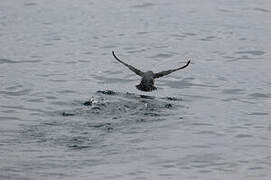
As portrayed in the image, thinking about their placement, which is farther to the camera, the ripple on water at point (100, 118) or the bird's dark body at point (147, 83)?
the bird's dark body at point (147, 83)

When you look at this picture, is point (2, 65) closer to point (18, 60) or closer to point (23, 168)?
point (18, 60)

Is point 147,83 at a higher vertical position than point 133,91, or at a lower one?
higher

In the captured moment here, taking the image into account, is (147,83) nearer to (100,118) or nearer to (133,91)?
(100,118)

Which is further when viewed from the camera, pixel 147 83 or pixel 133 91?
pixel 133 91

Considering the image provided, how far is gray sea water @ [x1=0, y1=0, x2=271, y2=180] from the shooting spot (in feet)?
71.6

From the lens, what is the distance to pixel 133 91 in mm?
29219

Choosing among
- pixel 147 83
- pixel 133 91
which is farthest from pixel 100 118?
pixel 133 91

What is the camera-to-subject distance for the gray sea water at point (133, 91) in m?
21.8

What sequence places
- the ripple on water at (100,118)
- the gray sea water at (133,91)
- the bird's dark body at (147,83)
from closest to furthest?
1. the gray sea water at (133,91)
2. the ripple on water at (100,118)
3. the bird's dark body at (147,83)

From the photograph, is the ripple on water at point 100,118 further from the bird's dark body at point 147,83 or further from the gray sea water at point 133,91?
the bird's dark body at point 147,83

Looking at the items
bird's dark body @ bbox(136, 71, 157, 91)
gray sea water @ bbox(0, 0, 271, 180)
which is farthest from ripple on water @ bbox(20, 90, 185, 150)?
bird's dark body @ bbox(136, 71, 157, 91)

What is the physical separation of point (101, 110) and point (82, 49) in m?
9.64

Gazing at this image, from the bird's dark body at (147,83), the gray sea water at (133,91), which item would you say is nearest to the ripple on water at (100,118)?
the gray sea water at (133,91)

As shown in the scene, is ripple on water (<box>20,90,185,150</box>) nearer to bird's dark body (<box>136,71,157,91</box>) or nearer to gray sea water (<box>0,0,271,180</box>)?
gray sea water (<box>0,0,271,180</box>)
